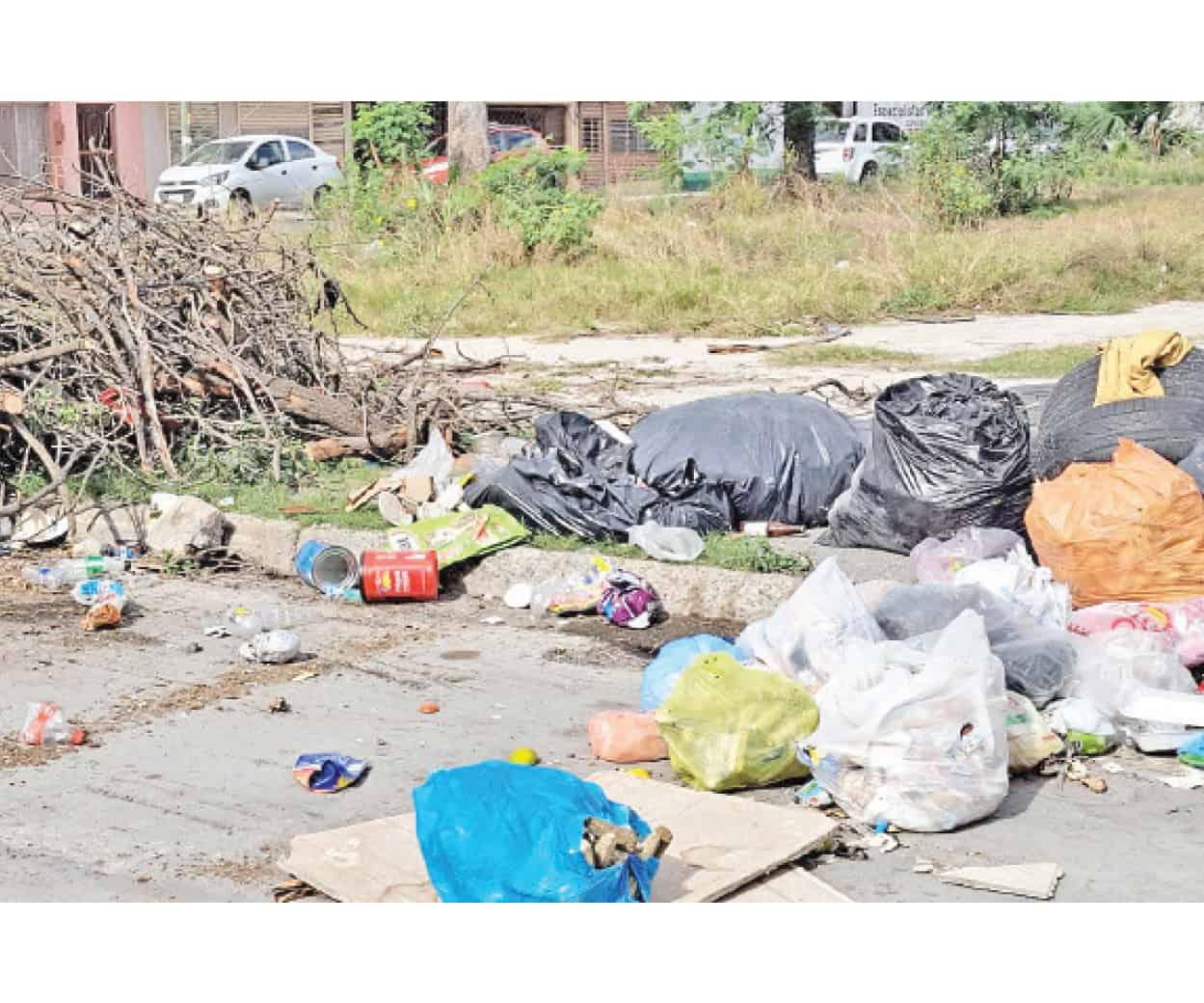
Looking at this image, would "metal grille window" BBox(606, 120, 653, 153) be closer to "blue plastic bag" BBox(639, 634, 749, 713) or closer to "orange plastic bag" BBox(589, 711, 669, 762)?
"blue plastic bag" BBox(639, 634, 749, 713)

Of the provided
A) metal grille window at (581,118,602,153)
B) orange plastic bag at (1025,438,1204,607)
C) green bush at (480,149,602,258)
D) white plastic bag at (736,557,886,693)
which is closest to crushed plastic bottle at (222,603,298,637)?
white plastic bag at (736,557,886,693)

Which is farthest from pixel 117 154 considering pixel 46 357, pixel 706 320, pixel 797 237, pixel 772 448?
pixel 772 448

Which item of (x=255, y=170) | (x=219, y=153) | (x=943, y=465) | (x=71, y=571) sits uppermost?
(x=219, y=153)

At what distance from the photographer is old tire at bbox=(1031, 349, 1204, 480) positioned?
227 inches

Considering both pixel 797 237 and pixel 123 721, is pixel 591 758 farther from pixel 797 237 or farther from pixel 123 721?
pixel 797 237

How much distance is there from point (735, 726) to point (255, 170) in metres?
20.7

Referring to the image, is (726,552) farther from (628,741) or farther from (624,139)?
(624,139)

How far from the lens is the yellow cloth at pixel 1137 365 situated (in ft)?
19.5

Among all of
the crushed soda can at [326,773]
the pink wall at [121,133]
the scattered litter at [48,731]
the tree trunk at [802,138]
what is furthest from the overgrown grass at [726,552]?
the pink wall at [121,133]

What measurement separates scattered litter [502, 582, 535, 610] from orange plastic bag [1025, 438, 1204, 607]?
1793 mm

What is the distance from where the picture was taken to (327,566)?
6.29 meters

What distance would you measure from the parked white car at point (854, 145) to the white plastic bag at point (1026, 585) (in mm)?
21128

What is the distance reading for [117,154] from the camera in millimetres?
27141

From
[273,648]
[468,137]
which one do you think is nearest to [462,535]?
[273,648]
